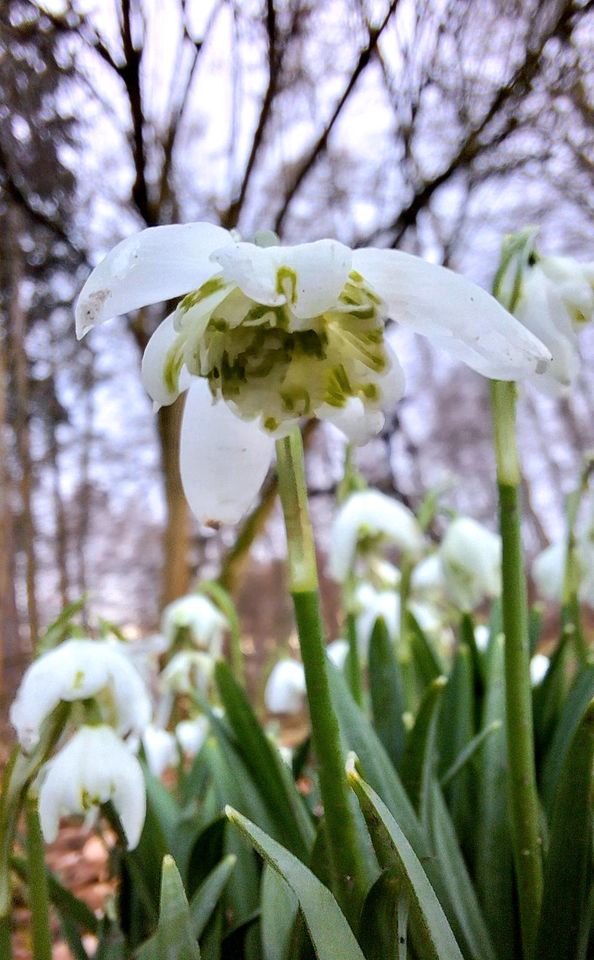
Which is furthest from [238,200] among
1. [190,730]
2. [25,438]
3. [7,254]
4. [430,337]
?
[430,337]

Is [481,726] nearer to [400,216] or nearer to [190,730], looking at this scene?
[190,730]

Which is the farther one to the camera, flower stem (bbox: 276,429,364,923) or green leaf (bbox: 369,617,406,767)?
green leaf (bbox: 369,617,406,767)

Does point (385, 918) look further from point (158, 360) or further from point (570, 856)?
point (158, 360)

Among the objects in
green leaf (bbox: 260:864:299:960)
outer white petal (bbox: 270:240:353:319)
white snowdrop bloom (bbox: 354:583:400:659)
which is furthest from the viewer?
white snowdrop bloom (bbox: 354:583:400:659)

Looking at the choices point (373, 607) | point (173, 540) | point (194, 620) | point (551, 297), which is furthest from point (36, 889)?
point (173, 540)

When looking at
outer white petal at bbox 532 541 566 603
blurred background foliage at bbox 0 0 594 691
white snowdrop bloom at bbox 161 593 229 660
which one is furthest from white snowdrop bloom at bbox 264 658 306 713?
outer white petal at bbox 532 541 566 603

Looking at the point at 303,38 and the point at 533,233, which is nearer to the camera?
the point at 533,233

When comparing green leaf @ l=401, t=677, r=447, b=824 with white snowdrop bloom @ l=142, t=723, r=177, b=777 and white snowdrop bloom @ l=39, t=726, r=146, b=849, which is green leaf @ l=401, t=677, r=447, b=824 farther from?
white snowdrop bloom @ l=142, t=723, r=177, b=777
